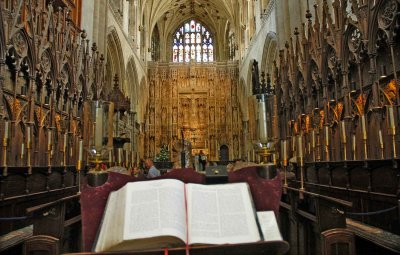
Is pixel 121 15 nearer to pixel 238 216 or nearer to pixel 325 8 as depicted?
pixel 325 8

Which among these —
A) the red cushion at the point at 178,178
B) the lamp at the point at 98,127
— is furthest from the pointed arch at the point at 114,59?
the red cushion at the point at 178,178

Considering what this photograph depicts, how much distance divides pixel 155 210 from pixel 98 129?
5.16 ft

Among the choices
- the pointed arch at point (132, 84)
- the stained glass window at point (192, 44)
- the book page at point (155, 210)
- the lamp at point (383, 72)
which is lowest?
the book page at point (155, 210)

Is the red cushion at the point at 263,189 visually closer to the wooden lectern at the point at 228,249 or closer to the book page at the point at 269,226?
the book page at the point at 269,226

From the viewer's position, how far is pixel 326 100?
291 inches

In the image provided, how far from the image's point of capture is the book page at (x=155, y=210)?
51.8 inches

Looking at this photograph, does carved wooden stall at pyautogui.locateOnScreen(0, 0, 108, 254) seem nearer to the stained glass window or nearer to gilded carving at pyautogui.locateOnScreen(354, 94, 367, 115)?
gilded carving at pyautogui.locateOnScreen(354, 94, 367, 115)

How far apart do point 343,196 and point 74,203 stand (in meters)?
4.27

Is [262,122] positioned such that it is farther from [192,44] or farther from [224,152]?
[192,44]

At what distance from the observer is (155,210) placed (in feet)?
4.59

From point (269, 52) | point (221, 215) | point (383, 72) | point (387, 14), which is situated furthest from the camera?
point (269, 52)

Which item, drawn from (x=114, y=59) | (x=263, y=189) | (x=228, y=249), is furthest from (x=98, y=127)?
(x=114, y=59)

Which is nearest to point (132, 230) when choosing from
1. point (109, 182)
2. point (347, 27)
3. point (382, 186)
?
point (109, 182)

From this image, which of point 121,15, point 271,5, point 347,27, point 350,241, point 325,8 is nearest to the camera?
point 350,241
